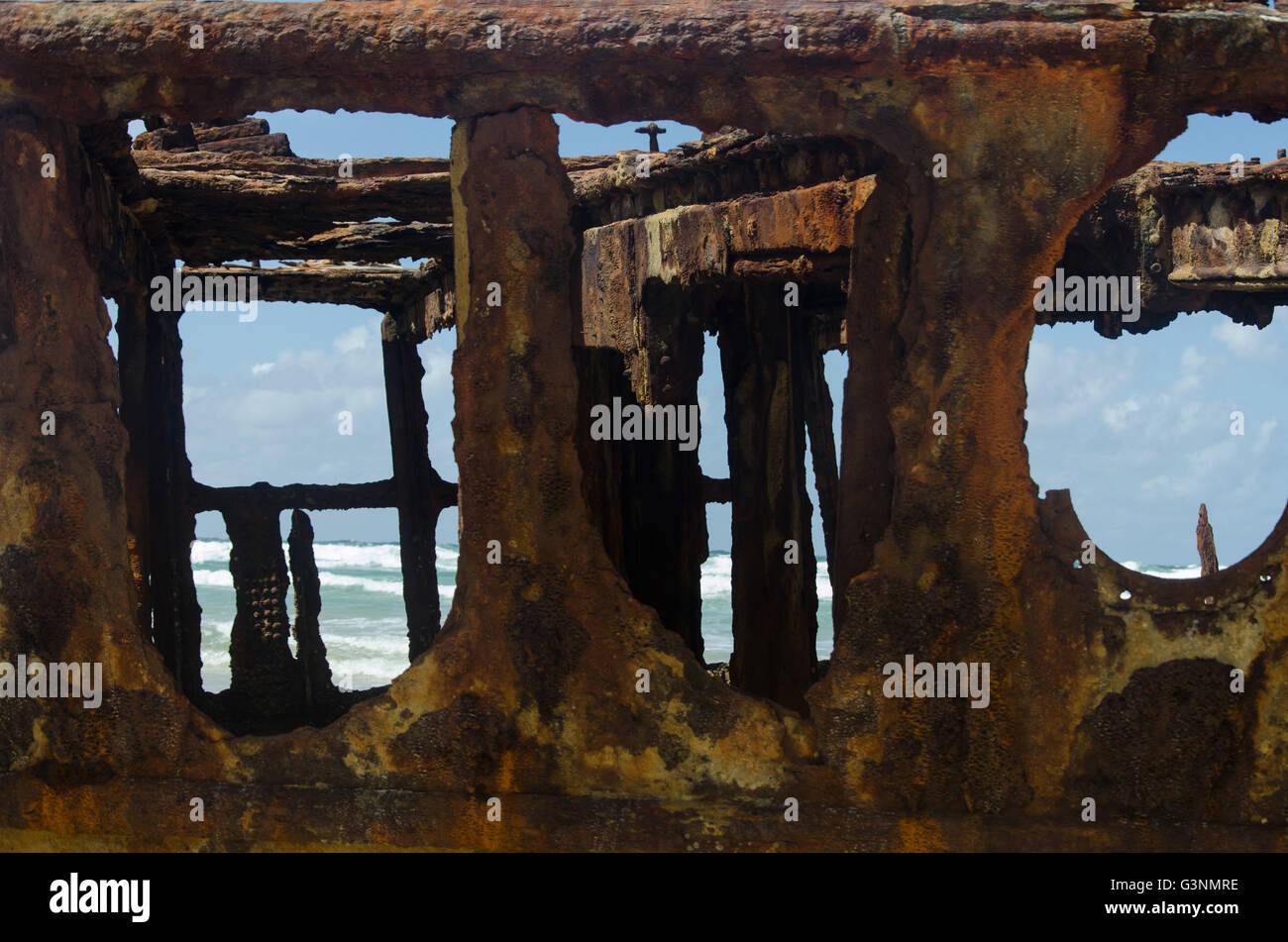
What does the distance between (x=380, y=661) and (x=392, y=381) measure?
18.6 m

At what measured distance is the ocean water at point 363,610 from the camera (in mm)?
26984

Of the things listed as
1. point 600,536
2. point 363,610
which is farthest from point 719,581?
point 600,536

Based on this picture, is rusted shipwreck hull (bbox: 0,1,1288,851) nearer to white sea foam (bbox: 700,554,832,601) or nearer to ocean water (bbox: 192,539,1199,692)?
ocean water (bbox: 192,539,1199,692)

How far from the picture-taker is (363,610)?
32688 mm

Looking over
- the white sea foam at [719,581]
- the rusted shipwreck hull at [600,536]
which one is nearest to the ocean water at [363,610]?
the white sea foam at [719,581]

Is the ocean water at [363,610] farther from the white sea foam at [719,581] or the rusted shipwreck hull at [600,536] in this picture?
the rusted shipwreck hull at [600,536]

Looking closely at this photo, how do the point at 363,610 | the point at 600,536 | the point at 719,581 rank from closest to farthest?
the point at 600,536 → the point at 363,610 → the point at 719,581

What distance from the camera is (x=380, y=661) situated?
27.6m

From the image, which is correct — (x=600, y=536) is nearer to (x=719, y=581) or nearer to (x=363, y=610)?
(x=363, y=610)

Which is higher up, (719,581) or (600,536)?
(600,536)

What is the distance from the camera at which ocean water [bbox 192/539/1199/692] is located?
27.0 meters

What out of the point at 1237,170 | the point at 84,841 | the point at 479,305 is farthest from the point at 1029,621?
the point at 1237,170

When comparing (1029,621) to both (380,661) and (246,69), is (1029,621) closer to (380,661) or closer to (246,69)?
(246,69)

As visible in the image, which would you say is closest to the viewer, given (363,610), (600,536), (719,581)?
(600,536)
